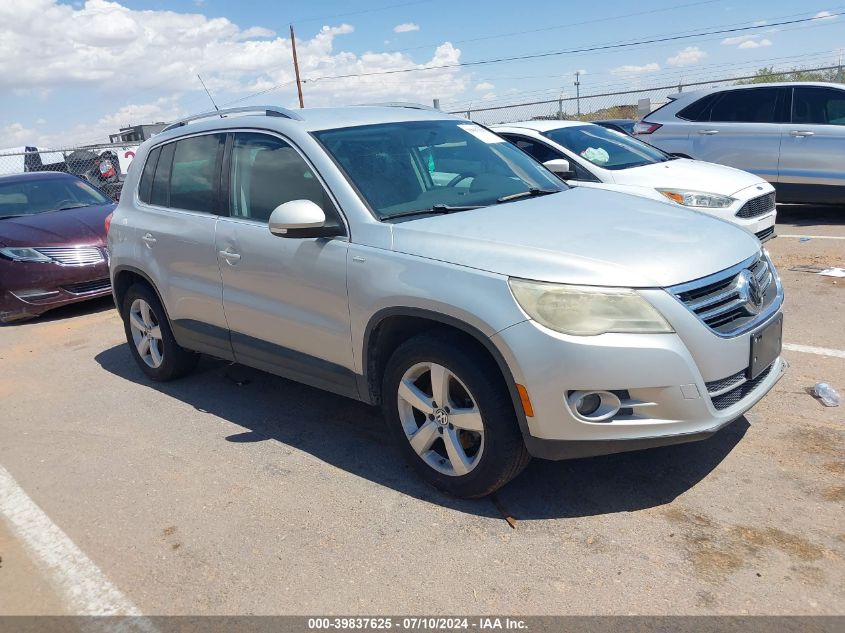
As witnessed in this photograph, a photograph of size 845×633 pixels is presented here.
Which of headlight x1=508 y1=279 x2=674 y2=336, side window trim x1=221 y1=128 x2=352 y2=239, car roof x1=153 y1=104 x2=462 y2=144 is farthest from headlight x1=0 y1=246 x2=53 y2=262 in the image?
headlight x1=508 y1=279 x2=674 y2=336

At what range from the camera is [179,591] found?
10.4 feet

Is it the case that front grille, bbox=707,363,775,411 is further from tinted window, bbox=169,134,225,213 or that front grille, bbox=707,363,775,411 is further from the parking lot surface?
tinted window, bbox=169,134,225,213

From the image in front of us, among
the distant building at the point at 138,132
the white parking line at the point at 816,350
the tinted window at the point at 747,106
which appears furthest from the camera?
the distant building at the point at 138,132

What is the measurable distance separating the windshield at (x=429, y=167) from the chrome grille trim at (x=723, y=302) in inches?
51.0

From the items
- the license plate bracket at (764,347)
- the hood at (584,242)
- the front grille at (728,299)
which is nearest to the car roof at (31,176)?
the hood at (584,242)

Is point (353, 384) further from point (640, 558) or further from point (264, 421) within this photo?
point (640, 558)

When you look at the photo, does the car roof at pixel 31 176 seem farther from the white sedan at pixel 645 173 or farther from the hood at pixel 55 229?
the white sedan at pixel 645 173

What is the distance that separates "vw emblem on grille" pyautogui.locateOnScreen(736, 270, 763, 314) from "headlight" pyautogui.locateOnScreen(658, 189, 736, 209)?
4.09m

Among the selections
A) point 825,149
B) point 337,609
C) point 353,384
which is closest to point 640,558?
point 337,609

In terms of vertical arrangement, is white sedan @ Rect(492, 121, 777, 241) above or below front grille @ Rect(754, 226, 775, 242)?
above

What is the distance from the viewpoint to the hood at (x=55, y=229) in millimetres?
8359

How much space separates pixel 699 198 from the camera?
7477 millimetres

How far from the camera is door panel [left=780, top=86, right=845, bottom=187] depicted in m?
9.58

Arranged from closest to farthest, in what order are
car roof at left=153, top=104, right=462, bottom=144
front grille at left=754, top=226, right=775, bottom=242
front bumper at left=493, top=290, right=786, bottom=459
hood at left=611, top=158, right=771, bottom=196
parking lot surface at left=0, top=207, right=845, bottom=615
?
parking lot surface at left=0, top=207, right=845, bottom=615 < front bumper at left=493, top=290, right=786, bottom=459 < car roof at left=153, top=104, right=462, bottom=144 < hood at left=611, top=158, right=771, bottom=196 < front grille at left=754, top=226, right=775, bottom=242
